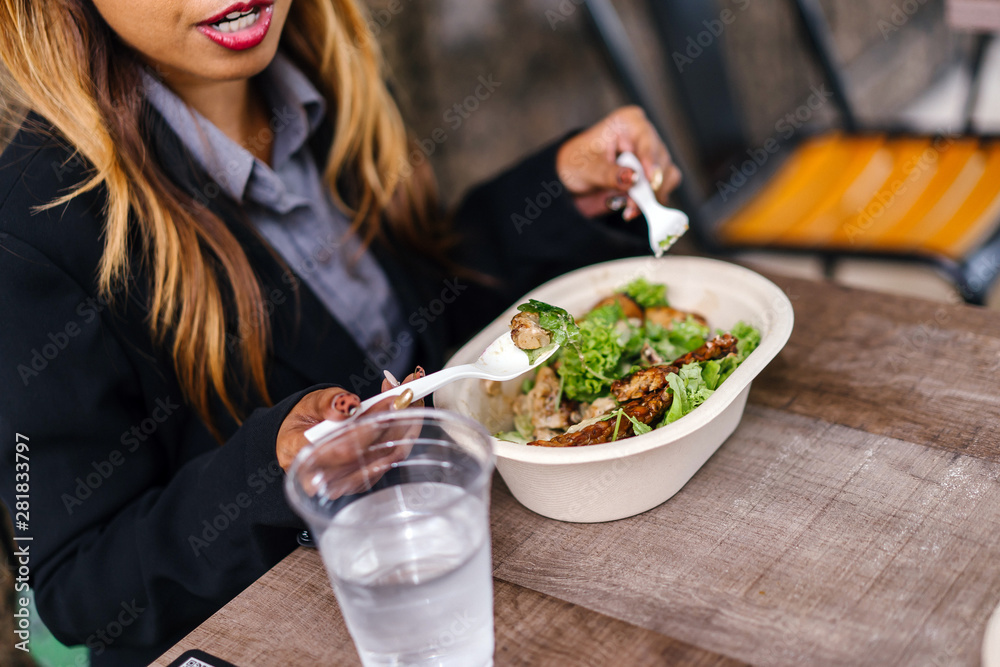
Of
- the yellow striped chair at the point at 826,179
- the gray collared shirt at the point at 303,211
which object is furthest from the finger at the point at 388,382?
the yellow striped chair at the point at 826,179

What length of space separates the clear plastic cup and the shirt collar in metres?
0.65

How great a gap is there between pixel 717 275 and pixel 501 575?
542mm

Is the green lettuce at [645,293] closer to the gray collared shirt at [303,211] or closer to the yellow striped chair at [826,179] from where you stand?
the gray collared shirt at [303,211]

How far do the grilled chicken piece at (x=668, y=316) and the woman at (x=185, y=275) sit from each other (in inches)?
8.4

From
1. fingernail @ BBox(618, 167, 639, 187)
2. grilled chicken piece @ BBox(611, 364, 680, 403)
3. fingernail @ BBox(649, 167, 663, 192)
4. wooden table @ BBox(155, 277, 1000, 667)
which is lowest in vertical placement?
wooden table @ BBox(155, 277, 1000, 667)

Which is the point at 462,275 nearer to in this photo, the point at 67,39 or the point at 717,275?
the point at 717,275

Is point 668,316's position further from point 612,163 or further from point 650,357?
point 612,163

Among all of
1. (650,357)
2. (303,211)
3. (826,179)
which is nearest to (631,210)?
(650,357)

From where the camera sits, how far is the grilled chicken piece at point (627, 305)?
1.11 metres

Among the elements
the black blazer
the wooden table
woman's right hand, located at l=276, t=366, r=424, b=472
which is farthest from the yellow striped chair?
woman's right hand, located at l=276, t=366, r=424, b=472

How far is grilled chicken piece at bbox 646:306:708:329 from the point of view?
111 centimetres

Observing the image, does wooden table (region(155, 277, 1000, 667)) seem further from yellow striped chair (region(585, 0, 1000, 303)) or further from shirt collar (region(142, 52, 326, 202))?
yellow striped chair (region(585, 0, 1000, 303))

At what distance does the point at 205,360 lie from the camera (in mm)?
1156

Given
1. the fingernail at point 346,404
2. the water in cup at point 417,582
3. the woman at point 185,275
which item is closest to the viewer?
the water in cup at point 417,582
